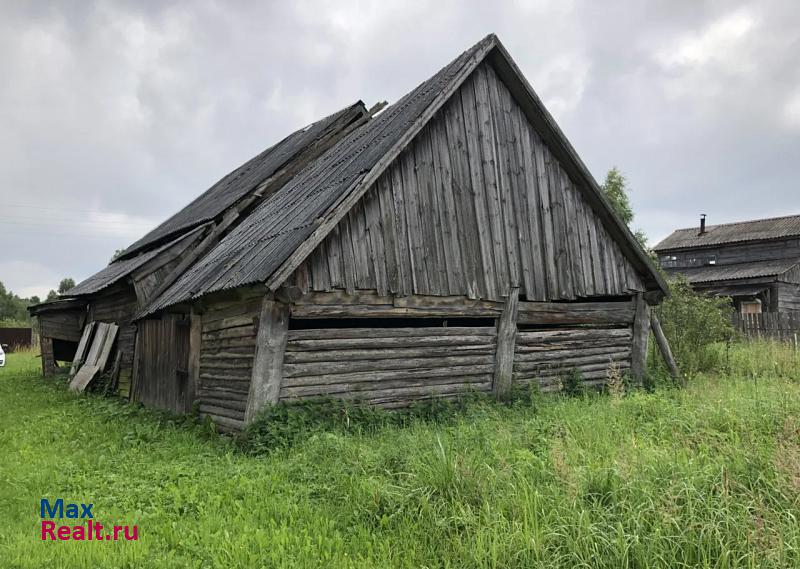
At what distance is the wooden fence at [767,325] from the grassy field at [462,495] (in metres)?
11.6

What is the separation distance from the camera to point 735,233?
3209cm

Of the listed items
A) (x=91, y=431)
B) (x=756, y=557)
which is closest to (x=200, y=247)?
(x=91, y=431)

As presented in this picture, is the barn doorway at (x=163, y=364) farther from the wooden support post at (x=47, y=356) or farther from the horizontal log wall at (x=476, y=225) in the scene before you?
the wooden support post at (x=47, y=356)

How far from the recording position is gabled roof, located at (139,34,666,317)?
7.21m

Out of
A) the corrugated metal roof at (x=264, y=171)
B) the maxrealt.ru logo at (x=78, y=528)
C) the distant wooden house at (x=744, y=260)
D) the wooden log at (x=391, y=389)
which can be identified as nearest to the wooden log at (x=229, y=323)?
the wooden log at (x=391, y=389)

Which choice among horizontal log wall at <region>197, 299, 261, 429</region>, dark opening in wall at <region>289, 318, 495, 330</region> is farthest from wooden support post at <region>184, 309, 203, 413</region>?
dark opening in wall at <region>289, 318, 495, 330</region>

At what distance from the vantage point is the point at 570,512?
3762 millimetres

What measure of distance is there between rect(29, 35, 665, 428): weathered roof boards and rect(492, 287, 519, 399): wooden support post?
28 mm

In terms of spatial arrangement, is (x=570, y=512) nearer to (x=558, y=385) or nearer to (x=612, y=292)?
(x=558, y=385)

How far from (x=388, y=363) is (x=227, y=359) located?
224 centimetres

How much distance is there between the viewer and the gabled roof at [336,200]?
721 cm

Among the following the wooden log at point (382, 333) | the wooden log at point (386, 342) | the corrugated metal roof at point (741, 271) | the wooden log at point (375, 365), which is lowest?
the wooden log at point (375, 365)

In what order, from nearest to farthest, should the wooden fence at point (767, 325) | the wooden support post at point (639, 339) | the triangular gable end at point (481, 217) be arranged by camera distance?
the triangular gable end at point (481, 217) → the wooden support post at point (639, 339) → the wooden fence at point (767, 325)

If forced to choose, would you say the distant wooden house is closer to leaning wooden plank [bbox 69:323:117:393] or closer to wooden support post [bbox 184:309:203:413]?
wooden support post [bbox 184:309:203:413]
